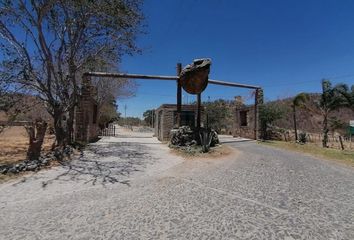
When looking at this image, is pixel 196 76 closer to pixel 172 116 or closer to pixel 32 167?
pixel 172 116

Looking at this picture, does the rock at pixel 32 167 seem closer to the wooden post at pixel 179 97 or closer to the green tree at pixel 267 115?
the wooden post at pixel 179 97

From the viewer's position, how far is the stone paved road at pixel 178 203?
14.8ft

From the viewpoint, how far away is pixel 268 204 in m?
5.90

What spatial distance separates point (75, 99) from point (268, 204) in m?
11.0

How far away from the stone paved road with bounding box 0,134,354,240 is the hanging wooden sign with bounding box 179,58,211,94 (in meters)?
6.28

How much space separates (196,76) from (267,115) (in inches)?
396

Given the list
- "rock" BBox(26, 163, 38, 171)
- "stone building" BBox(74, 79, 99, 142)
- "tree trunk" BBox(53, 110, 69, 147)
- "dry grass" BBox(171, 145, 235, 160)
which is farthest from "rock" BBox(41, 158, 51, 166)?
"stone building" BBox(74, 79, 99, 142)

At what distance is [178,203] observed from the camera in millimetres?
5891

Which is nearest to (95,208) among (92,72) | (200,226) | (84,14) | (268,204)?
(200,226)

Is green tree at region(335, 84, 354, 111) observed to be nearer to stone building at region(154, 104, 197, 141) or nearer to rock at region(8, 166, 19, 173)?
stone building at region(154, 104, 197, 141)

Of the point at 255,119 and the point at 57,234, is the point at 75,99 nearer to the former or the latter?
the point at 57,234

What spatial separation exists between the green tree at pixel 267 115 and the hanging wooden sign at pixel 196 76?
9.03m

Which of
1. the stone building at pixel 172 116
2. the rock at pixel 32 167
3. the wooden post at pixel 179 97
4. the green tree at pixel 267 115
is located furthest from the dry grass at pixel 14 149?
the green tree at pixel 267 115

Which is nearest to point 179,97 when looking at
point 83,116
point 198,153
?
point 198,153
